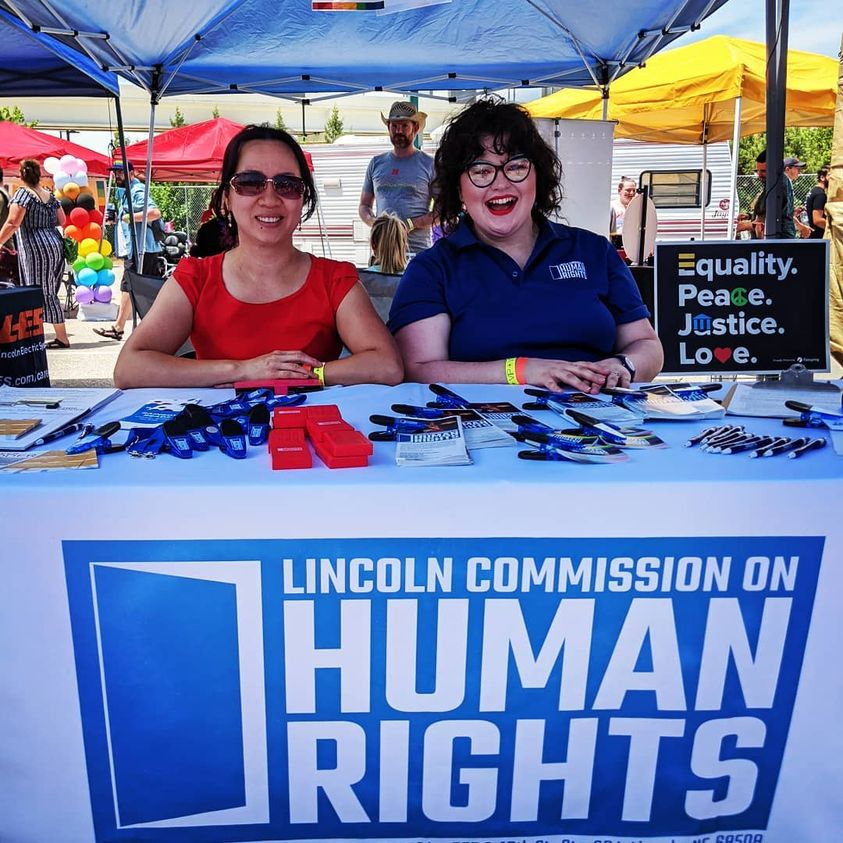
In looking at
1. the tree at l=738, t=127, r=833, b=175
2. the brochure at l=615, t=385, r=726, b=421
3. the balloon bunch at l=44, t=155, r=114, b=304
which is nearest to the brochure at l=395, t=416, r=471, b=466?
the brochure at l=615, t=385, r=726, b=421

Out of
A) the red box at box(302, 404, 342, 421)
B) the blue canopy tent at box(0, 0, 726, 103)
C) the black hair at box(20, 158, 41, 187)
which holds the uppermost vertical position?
the blue canopy tent at box(0, 0, 726, 103)

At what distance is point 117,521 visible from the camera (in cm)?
112

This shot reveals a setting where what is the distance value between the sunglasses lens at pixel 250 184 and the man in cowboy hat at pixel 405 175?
10.7 feet

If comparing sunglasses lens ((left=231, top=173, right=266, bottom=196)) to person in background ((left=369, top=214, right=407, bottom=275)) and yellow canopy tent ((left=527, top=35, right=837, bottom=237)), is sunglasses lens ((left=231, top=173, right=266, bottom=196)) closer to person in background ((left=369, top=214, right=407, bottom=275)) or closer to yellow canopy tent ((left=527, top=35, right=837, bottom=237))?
person in background ((left=369, top=214, right=407, bottom=275))

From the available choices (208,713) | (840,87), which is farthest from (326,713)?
(840,87)

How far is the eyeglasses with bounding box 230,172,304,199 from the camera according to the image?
2.04 metres

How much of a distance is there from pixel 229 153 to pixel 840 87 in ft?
9.39

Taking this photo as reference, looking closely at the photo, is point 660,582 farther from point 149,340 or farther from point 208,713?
point 149,340

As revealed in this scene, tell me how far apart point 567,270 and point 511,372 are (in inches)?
16.5

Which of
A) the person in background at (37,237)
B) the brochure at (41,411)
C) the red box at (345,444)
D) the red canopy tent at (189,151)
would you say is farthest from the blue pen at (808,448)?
the red canopy tent at (189,151)

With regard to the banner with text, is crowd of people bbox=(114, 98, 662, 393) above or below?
above

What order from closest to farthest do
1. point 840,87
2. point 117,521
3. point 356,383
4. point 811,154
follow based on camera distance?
1. point 117,521
2. point 356,383
3. point 840,87
4. point 811,154

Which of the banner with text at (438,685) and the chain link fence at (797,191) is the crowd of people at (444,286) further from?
the chain link fence at (797,191)

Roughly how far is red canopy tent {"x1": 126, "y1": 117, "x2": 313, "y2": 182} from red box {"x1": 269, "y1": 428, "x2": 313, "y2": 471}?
11554 mm
